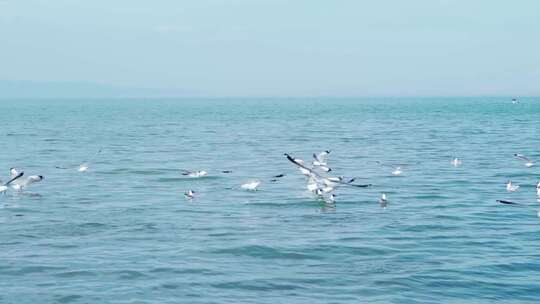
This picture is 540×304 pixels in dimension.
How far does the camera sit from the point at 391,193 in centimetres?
3061

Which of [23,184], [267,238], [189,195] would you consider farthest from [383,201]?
[23,184]

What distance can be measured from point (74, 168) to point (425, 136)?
1407 inches

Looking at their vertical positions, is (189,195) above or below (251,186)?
below

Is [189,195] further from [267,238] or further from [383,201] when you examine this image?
[267,238]

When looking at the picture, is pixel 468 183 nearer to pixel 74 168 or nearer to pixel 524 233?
pixel 524 233

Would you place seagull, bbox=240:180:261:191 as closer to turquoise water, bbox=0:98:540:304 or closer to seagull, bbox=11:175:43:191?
turquoise water, bbox=0:98:540:304

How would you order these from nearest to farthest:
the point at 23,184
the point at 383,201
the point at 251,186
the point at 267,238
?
1. the point at 267,238
2. the point at 383,201
3. the point at 23,184
4. the point at 251,186

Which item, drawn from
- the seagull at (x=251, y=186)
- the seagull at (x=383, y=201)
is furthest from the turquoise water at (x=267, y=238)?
the seagull at (x=383, y=201)

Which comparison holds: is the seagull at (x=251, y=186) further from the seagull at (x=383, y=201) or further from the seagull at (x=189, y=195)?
the seagull at (x=383, y=201)

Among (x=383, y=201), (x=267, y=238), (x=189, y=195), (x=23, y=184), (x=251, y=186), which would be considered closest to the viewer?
(x=267, y=238)

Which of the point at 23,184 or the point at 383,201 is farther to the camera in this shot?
the point at 23,184

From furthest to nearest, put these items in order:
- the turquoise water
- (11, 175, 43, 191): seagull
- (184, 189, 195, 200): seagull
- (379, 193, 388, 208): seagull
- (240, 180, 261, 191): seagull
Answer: (240, 180, 261, 191): seagull < (11, 175, 43, 191): seagull < (184, 189, 195, 200): seagull < (379, 193, 388, 208): seagull < the turquoise water

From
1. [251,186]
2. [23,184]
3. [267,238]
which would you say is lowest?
[267,238]

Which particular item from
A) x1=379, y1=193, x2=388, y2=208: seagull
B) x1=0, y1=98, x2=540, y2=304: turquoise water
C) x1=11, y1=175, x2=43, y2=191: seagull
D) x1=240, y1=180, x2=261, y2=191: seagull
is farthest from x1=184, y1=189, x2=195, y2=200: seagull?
x1=379, y1=193, x2=388, y2=208: seagull
